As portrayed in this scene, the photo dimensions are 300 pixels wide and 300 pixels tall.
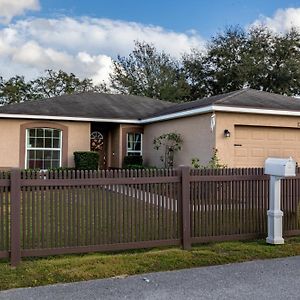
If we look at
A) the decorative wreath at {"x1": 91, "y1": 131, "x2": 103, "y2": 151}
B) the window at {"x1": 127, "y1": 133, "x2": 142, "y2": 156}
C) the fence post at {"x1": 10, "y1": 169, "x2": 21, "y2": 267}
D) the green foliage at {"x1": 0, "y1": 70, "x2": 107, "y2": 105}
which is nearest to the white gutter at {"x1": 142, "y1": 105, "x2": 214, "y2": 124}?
the window at {"x1": 127, "y1": 133, "x2": 142, "y2": 156}

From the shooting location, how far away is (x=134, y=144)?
65.1ft

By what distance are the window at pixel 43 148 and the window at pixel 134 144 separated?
3147 mm

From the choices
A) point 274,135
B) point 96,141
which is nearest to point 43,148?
point 96,141

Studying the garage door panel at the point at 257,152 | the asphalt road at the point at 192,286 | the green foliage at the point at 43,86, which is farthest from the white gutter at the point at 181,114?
the green foliage at the point at 43,86

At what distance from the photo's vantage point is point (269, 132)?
1444 cm

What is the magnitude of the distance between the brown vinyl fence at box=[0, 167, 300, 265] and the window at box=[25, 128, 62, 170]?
12.6 m

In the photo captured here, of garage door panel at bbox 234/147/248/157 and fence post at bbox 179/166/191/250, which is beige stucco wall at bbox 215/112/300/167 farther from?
fence post at bbox 179/166/191/250

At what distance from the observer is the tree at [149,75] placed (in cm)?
3844

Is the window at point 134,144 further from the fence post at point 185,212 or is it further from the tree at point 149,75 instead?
the tree at point 149,75

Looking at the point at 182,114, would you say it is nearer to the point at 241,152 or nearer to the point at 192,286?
the point at 241,152

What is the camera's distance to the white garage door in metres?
14.2

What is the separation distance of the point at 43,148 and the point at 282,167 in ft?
43.6

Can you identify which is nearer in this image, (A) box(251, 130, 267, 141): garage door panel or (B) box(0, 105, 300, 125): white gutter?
(B) box(0, 105, 300, 125): white gutter

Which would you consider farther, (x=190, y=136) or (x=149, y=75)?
(x=149, y=75)
